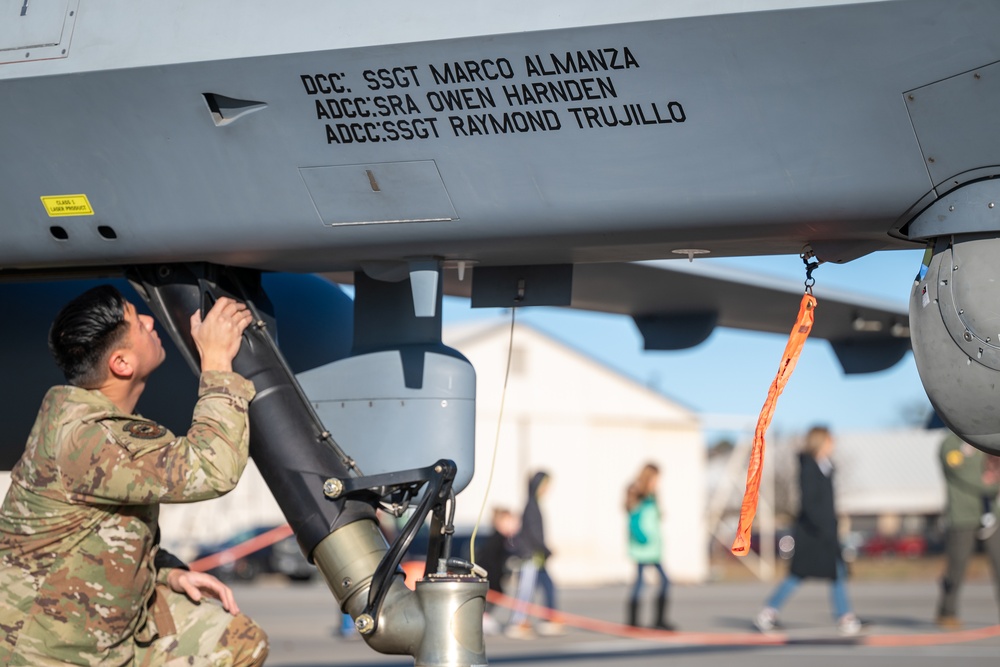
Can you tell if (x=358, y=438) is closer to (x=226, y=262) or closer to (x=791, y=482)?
(x=226, y=262)

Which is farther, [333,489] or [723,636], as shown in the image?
[723,636]

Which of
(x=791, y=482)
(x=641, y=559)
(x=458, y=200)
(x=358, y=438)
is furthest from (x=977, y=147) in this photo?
(x=791, y=482)

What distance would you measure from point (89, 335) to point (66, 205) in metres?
0.61

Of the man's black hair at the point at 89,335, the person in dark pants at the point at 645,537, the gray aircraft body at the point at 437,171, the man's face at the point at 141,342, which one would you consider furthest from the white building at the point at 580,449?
the man's black hair at the point at 89,335

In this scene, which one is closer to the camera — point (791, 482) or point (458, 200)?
point (458, 200)

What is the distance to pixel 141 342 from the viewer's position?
3756 mm

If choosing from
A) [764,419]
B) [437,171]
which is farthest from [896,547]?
[437,171]

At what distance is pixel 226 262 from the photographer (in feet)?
13.5

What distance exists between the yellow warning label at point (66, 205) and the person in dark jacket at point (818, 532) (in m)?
7.16

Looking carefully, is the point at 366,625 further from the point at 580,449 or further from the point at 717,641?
the point at 580,449

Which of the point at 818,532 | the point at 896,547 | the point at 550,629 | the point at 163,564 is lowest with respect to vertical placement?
the point at 896,547

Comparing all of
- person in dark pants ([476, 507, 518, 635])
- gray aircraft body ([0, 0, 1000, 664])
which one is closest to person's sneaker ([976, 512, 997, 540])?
person in dark pants ([476, 507, 518, 635])

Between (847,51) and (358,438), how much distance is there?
2096 millimetres

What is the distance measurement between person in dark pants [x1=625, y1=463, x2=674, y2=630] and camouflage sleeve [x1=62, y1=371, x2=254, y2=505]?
8183mm
